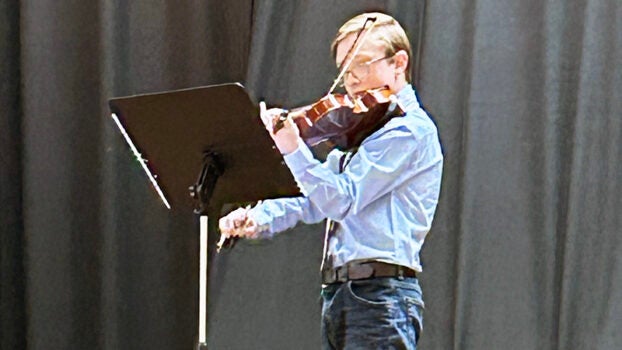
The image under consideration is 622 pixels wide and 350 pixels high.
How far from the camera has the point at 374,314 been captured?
212cm

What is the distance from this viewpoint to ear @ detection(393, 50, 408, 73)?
2.30 metres

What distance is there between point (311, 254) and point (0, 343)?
120 cm

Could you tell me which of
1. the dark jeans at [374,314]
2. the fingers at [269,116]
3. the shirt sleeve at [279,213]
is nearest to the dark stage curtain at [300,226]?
the shirt sleeve at [279,213]

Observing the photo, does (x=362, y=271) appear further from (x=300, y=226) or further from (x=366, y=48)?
(x=300, y=226)

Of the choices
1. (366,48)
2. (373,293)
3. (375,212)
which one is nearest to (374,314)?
(373,293)

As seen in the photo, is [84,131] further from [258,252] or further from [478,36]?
[478,36]

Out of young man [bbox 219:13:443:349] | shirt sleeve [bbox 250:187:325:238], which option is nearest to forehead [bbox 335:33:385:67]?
young man [bbox 219:13:443:349]

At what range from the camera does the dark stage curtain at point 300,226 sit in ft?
10.1

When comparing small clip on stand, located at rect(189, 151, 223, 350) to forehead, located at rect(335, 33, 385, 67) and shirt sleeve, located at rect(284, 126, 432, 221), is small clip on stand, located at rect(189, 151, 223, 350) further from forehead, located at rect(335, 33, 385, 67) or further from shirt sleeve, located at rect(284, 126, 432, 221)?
forehead, located at rect(335, 33, 385, 67)

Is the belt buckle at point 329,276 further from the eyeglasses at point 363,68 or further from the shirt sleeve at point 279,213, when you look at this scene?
the eyeglasses at point 363,68

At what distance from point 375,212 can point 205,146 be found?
1.28ft

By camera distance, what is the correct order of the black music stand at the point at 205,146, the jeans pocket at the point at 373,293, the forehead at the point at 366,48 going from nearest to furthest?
the black music stand at the point at 205,146
the jeans pocket at the point at 373,293
the forehead at the point at 366,48

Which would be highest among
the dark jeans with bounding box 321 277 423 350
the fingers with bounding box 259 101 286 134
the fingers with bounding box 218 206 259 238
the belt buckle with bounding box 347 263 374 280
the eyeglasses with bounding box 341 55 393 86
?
the eyeglasses with bounding box 341 55 393 86

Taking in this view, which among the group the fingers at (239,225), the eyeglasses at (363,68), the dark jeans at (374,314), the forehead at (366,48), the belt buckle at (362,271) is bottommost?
the dark jeans at (374,314)
